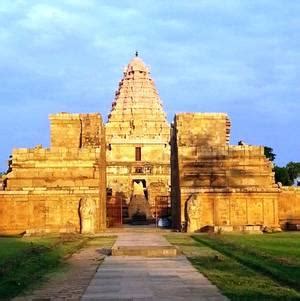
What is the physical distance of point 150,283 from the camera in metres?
11.9

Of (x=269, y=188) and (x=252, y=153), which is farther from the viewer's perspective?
(x=252, y=153)

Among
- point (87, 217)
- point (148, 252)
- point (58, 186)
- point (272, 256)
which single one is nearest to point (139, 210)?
point (58, 186)

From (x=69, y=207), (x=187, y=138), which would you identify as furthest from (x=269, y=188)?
(x=69, y=207)

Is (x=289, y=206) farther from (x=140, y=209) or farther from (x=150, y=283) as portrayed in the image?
(x=150, y=283)

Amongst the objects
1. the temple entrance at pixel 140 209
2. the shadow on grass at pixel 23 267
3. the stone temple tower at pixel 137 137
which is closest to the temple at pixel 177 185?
the temple entrance at pixel 140 209

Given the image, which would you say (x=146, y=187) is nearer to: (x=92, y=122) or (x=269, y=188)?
(x=92, y=122)

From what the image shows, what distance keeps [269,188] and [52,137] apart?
13.4m

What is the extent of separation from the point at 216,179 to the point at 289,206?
415 centimetres

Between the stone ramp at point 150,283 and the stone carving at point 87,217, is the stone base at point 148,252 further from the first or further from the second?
the stone carving at point 87,217

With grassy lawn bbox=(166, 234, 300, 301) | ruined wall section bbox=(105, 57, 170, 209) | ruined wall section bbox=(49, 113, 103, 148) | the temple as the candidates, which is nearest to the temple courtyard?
grassy lawn bbox=(166, 234, 300, 301)

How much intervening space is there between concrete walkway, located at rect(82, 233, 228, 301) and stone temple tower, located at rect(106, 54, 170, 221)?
47.4 m

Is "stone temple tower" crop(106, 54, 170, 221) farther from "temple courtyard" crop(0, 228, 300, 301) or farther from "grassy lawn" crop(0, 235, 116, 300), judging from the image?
"temple courtyard" crop(0, 228, 300, 301)

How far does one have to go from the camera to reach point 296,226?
34344 mm

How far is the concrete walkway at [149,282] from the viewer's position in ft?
33.9
